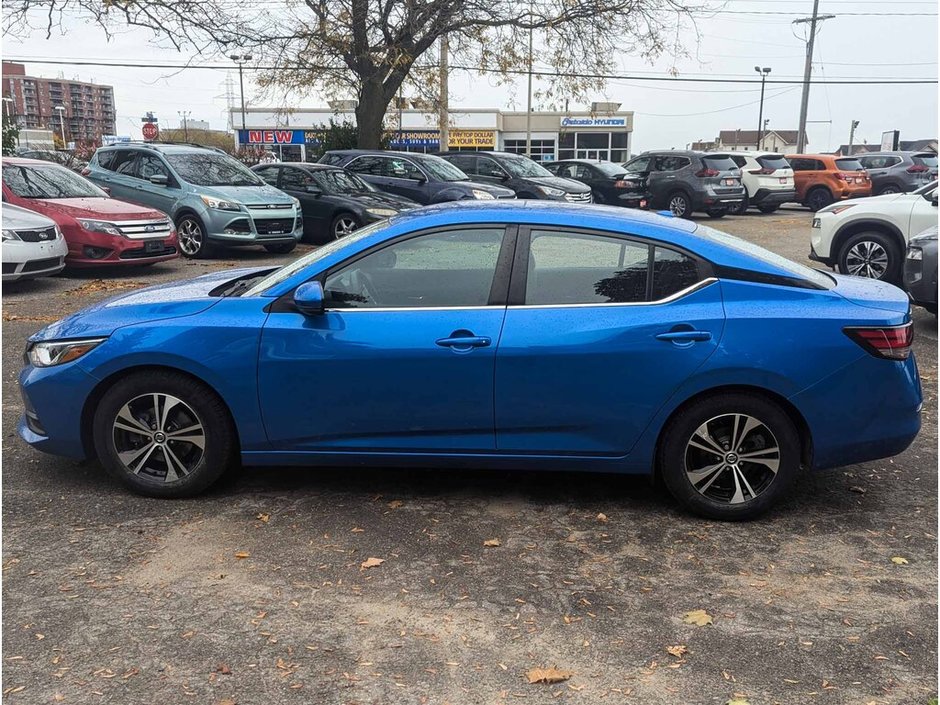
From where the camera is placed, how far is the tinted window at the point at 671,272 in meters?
A: 4.09

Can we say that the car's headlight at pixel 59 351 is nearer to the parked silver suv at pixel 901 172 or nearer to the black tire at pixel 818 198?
the black tire at pixel 818 198

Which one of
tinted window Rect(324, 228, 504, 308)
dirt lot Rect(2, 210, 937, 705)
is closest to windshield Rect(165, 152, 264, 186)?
dirt lot Rect(2, 210, 937, 705)

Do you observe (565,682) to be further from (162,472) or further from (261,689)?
(162,472)

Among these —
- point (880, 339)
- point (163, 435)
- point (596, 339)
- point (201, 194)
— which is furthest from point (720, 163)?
point (163, 435)

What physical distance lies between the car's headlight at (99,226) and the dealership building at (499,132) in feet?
177

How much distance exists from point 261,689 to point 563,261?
2360 millimetres

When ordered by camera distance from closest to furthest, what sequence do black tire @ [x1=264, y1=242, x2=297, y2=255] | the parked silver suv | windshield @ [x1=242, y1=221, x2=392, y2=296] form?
windshield @ [x1=242, y1=221, x2=392, y2=296], black tire @ [x1=264, y1=242, x2=297, y2=255], the parked silver suv

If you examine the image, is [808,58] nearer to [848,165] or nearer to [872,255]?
[848,165]

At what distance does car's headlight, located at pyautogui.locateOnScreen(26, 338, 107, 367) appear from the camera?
4.25m

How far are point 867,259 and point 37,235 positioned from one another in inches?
392

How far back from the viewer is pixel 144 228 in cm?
1186

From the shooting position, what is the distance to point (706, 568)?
372 cm

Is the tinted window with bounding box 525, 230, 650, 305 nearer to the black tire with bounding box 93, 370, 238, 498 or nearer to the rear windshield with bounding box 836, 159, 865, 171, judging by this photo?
the black tire with bounding box 93, 370, 238, 498

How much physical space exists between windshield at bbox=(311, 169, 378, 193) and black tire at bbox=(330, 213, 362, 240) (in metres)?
0.65
